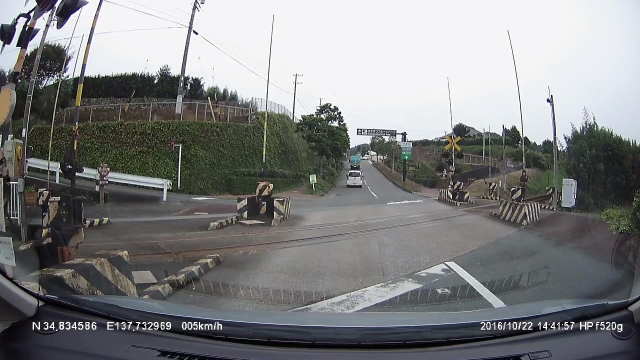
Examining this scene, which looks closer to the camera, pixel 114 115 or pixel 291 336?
pixel 291 336

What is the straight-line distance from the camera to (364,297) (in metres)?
4.32

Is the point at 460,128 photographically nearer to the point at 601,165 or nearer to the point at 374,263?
the point at 374,263

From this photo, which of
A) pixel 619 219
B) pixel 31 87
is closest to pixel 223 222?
pixel 31 87

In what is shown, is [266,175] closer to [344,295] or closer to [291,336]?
[344,295]

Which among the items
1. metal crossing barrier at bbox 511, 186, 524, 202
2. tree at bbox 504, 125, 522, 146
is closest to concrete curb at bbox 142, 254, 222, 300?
tree at bbox 504, 125, 522, 146

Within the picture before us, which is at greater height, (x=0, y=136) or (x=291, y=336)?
(x=0, y=136)

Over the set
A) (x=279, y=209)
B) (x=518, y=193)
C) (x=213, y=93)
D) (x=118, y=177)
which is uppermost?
(x=213, y=93)

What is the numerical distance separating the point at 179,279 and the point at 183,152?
83.3 inches

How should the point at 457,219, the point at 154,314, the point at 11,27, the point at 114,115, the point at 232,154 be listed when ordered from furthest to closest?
the point at 457,219
the point at 232,154
the point at 114,115
the point at 11,27
the point at 154,314

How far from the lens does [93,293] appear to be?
3.23m

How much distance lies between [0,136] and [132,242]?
2864mm

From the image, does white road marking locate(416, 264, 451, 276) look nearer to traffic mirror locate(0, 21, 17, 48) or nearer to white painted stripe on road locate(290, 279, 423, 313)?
white painted stripe on road locate(290, 279, 423, 313)

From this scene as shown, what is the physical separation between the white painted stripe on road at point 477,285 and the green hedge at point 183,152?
3.57m

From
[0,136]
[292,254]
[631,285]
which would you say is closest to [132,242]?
[292,254]
